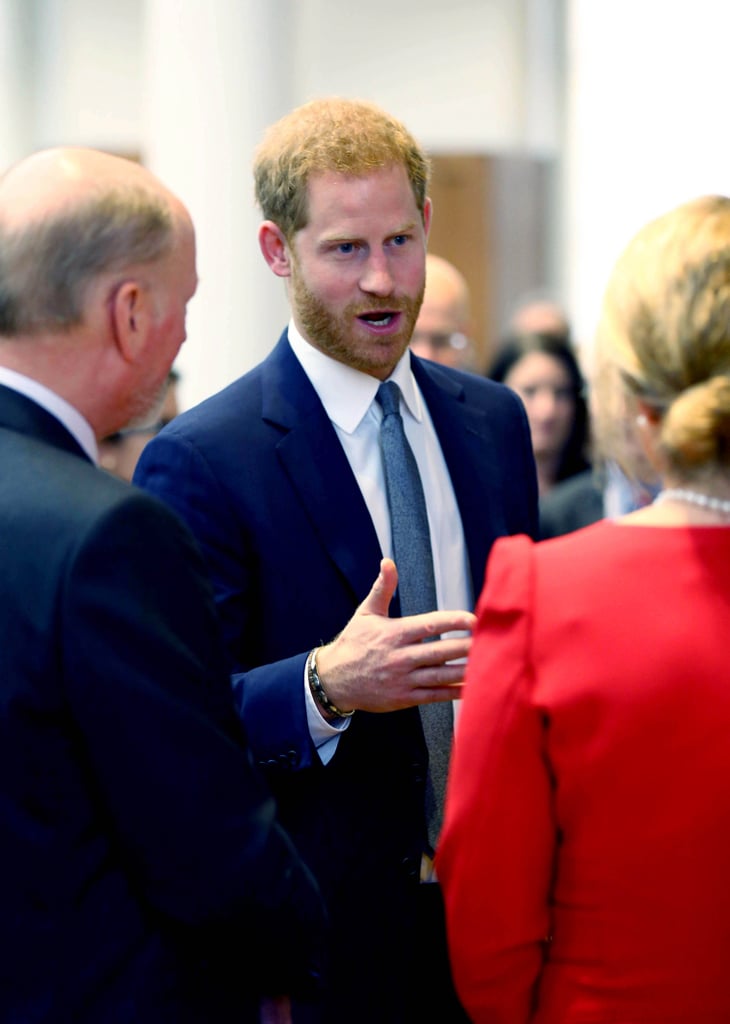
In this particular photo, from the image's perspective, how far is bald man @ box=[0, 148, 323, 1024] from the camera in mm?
1351

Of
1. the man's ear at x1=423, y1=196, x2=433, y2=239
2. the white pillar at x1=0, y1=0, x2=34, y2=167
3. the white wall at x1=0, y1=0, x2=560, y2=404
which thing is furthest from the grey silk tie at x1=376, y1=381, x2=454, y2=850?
the white pillar at x1=0, y1=0, x2=34, y2=167

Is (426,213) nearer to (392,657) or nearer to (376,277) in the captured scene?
(376,277)

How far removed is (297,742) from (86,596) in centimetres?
71

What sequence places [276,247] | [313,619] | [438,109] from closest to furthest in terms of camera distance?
[313,619] → [276,247] → [438,109]

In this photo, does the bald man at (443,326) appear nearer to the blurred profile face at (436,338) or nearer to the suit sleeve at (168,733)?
the blurred profile face at (436,338)

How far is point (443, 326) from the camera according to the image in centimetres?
423

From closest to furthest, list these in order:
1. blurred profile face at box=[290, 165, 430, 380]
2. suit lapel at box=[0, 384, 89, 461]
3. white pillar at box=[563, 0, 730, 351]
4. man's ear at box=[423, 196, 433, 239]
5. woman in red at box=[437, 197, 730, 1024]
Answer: woman in red at box=[437, 197, 730, 1024]
suit lapel at box=[0, 384, 89, 461]
blurred profile face at box=[290, 165, 430, 380]
man's ear at box=[423, 196, 433, 239]
white pillar at box=[563, 0, 730, 351]

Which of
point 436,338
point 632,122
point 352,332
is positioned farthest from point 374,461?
point 632,122

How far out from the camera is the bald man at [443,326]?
165 inches

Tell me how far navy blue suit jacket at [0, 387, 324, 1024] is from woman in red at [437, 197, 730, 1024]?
0.23 m

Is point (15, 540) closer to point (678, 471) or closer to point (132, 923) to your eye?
point (132, 923)

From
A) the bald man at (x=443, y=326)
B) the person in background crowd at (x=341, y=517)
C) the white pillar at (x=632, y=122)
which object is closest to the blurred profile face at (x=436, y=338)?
the bald man at (x=443, y=326)

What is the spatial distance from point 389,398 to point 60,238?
0.84 m

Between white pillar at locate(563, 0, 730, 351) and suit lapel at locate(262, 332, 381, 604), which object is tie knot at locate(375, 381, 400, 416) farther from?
white pillar at locate(563, 0, 730, 351)
